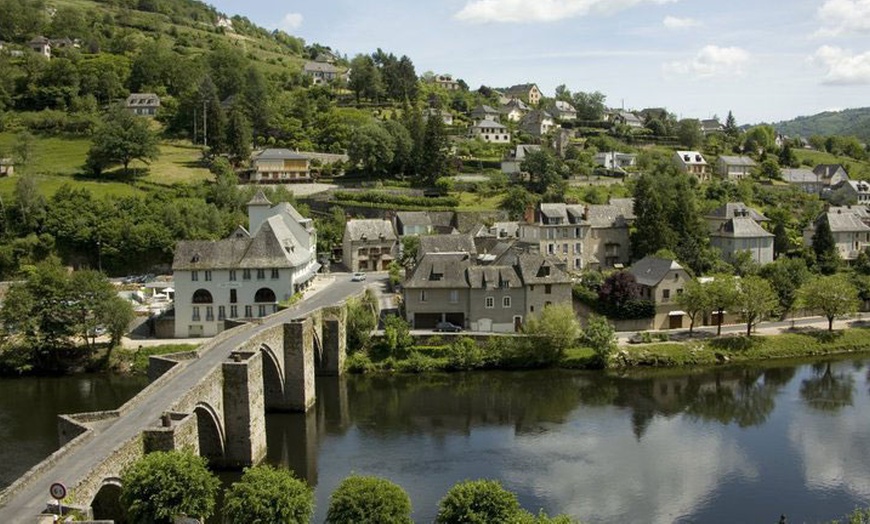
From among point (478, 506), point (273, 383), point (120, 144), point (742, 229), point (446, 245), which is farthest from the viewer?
point (120, 144)

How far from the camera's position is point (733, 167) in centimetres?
9994

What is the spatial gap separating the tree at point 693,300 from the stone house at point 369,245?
27.3m

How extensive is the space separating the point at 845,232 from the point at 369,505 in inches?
2590

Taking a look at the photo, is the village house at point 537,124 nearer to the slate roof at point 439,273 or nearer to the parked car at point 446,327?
the slate roof at point 439,273

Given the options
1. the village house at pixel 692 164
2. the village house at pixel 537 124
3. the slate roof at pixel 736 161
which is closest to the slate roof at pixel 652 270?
the village house at pixel 692 164

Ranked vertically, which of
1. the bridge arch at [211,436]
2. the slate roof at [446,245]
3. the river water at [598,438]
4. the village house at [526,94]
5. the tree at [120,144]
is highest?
the village house at [526,94]

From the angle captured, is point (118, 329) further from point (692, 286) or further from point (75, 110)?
point (75, 110)

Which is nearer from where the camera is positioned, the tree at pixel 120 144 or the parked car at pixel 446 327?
the parked car at pixel 446 327

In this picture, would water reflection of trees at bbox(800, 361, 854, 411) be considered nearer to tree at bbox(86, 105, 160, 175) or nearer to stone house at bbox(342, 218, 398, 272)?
stone house at bbox(342, 218, 398, 272)

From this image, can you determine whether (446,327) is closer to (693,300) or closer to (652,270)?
(652,270)

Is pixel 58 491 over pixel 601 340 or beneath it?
over

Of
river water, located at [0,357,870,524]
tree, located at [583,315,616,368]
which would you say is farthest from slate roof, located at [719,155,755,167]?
tree, located at [583,315,616,368]

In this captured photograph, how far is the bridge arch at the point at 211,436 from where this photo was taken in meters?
30.1

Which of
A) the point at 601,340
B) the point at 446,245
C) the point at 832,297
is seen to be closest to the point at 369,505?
the point at 601,340
